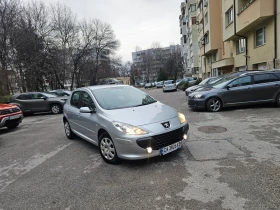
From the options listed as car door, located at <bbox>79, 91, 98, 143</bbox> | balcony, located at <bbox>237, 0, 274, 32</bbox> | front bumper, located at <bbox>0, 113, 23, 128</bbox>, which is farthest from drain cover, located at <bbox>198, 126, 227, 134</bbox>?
balcony, located at <bbox>237, 0, 274, 32</bbox>

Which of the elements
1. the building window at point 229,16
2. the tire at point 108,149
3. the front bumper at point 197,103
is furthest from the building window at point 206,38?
the tire at point 108,149

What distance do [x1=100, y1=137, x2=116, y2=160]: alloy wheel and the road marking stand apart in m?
1.52

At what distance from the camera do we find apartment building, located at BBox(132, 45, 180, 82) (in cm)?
8706

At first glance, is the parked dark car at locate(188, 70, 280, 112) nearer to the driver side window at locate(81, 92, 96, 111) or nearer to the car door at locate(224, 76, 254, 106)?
the car door at locate(224, 76, 254, 106)

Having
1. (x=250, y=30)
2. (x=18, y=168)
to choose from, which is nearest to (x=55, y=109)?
(x=18, y=168)

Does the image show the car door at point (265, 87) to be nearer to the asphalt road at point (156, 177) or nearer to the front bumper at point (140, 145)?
the asphalt road at point (156, 177)

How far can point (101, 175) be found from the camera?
3965 millimetres

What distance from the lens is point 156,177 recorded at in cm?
371

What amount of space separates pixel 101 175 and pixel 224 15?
67.8 feet

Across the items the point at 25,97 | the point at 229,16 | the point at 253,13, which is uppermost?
the point at 229,16

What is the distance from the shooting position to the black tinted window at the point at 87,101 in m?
5.07

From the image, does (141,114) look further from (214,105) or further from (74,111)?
(214,105)

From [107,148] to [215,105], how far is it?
21.7 ft

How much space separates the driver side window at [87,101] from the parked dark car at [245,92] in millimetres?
5798
